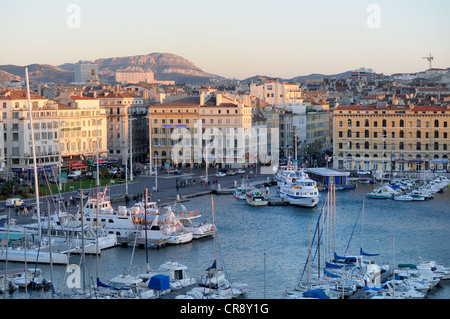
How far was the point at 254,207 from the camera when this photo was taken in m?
17.6

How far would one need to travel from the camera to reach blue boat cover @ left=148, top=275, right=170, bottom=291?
860 centimetres

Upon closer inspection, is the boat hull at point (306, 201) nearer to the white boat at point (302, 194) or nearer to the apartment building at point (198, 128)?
the white boat at point (302, 194)

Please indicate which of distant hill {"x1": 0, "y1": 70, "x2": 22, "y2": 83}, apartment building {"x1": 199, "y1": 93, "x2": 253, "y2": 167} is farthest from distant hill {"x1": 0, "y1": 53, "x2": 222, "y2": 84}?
apartment building {"x1": 199, "y1": 93, "x2": 253, "y2": 167}

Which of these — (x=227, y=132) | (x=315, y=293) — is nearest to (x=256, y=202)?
(x=227, y=132)

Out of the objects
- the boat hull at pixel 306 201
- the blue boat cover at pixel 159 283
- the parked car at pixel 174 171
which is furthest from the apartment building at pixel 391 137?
the blue boat cover at pixel 159 283

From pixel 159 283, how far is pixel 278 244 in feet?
13.6

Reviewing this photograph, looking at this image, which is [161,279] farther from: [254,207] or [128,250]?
[254,207]

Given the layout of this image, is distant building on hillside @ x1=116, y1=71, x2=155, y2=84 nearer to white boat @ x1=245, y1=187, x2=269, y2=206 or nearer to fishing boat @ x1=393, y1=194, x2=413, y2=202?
white boat @ x1=245, y1=187, x2=269, y2=206

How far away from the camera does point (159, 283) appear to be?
338 inches

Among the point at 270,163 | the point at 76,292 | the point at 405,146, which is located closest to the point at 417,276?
the point at 76,292

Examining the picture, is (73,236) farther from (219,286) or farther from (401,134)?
(401,134)

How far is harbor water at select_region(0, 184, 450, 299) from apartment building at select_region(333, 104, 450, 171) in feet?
16.8

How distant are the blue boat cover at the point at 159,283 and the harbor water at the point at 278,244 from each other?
67 centimetres
